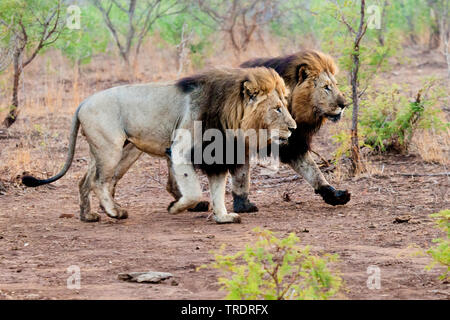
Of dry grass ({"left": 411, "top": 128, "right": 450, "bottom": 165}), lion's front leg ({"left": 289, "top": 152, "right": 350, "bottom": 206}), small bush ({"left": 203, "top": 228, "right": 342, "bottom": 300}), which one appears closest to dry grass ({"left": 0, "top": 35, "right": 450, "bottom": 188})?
dry grass ({"left": 411, "top": 128, "right": 450, "bottom": 165})

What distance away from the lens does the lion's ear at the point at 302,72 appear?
Answer: 654cm

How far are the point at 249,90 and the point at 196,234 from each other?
46.5 inches

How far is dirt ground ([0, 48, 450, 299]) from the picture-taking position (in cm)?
419

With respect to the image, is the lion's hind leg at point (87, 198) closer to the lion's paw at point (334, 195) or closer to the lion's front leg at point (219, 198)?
the lion's front leg at point (219, 198)

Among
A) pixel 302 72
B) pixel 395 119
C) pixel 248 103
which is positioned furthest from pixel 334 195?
pixel 395 119

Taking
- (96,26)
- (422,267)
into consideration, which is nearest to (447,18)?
(96,26)

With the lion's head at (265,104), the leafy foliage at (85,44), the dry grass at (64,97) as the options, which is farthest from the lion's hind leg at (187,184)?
the leafy foliage at (85,44)

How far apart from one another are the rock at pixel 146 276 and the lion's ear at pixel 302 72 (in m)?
2.74

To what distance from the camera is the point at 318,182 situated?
6688mm

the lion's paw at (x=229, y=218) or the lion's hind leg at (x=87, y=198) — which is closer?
the lion's paw at (x=229, y=218)

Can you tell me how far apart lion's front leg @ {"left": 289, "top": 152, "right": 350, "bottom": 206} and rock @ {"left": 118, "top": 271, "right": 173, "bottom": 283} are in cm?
255

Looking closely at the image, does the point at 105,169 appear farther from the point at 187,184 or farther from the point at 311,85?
the point at 311,85

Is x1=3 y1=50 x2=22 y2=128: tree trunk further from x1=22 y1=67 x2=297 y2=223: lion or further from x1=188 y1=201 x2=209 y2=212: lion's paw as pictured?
x1=188 y1=201 x2=209 y2=212: lion's paw

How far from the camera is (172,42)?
1552 centimetres
